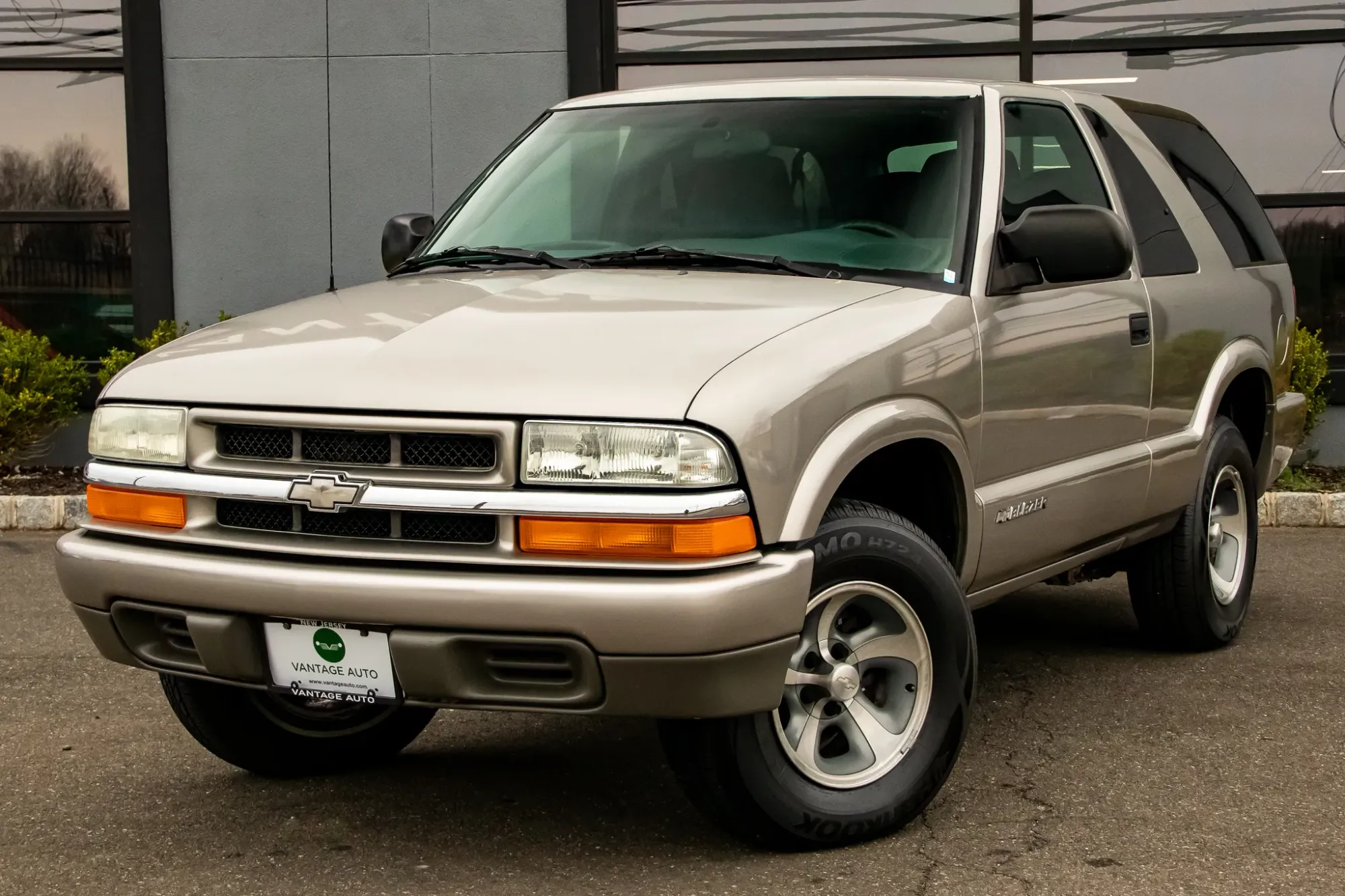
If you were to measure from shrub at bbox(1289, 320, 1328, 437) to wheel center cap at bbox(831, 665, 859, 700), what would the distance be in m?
6.34

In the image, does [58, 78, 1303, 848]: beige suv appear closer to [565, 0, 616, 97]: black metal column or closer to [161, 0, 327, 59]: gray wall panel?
[565, 0, 616, 97]: black metal column

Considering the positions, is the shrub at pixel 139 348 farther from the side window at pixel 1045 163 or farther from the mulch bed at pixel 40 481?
the side window at pixel 1045 163

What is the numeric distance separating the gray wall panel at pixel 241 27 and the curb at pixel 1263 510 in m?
3.43

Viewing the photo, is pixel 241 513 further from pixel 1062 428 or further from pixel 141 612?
pixel 1062 428

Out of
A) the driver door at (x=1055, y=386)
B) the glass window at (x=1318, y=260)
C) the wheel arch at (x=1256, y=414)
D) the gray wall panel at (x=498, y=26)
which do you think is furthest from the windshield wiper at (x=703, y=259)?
the glass window at (x=1318, y=260)

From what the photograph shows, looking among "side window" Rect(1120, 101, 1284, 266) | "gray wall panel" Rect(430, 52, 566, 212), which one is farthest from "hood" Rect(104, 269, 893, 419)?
"gray wall panel" Rect(430, 52, 566, 212)

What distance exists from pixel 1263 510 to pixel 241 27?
6942 millimetres

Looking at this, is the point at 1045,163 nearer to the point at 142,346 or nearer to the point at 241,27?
the point at 142,346

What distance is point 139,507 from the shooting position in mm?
3670

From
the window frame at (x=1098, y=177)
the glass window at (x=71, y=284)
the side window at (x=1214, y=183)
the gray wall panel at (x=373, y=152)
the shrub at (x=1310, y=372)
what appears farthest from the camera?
the glass window at (x=71, y=284)

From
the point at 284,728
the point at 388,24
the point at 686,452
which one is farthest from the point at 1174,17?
the point at 686,452

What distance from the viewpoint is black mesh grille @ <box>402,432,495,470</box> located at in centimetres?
334

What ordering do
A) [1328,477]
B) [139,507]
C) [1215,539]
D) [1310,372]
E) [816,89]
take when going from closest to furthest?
[139,507], [816,89], [1215,539], [1310,372], [1328,477]

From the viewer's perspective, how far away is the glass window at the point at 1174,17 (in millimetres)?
10617
